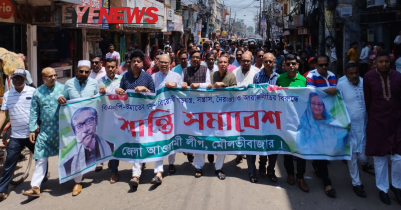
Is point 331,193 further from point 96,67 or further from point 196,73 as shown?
point 96,67

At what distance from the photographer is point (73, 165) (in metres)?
4.94

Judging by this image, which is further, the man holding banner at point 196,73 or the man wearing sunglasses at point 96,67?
the man wearing sunglasses at point 96,67

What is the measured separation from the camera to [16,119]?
16.3ft

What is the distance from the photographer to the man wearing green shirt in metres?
5.07

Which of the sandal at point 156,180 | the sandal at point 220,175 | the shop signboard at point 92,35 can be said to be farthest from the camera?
the shop signboard at point 92,35

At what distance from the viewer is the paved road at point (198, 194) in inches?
179

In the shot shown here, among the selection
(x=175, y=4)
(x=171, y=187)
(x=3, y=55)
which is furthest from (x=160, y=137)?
(x=175, y=4)

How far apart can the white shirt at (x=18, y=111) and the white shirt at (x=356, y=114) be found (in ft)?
14.7

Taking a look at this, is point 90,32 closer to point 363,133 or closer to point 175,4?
point 363,133

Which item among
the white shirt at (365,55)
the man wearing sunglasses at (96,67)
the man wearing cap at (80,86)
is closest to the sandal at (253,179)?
the man wearing cap at (80,86)

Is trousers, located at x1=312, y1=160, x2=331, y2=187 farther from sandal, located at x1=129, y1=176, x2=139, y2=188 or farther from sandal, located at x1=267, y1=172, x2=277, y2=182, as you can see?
sandal, located at x1=129, y1=176, x2=139, y2=188

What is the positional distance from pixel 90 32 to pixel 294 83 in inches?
415

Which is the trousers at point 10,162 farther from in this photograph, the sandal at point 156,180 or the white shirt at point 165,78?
the white shirt at point 165,78

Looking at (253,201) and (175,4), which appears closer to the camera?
(253,201)
